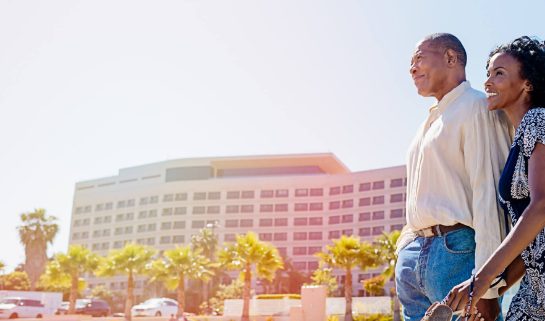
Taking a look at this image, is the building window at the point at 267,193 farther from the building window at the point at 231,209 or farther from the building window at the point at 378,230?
the building window at the point at 378,230

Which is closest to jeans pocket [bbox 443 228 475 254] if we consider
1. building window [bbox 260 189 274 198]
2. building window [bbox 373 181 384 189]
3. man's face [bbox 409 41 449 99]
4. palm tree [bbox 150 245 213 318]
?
man's face [bbox 409 41 449 99]

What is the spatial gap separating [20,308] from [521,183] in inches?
1761

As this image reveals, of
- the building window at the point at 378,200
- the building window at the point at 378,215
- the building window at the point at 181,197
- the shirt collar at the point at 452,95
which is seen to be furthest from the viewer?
the building window at the point at 181,197

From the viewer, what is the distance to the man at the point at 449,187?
2.54 m

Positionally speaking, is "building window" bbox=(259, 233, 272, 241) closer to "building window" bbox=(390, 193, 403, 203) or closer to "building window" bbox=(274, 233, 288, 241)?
"building window" bbox=(274, 233, 288, 241)

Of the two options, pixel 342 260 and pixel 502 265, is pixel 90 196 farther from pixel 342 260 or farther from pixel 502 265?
pixel 502 265

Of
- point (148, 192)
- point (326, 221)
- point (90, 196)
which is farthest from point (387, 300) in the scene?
point (90, 196)

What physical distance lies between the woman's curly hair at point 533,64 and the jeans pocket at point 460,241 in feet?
1.84

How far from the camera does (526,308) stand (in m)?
2.42

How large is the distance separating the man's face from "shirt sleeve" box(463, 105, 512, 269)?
0.30 meters

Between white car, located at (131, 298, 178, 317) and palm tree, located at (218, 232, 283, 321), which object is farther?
white car, located at (131, 298, 178, 317)

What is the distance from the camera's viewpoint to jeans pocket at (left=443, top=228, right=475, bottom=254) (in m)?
2.58

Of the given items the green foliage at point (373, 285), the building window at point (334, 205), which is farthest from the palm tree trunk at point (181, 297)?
the building window at point (334, 205)

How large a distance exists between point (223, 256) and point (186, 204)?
54362mm
